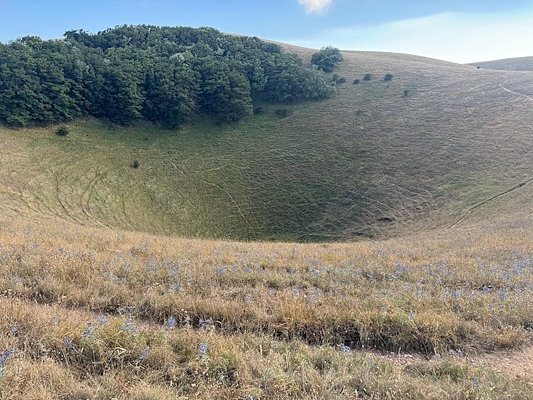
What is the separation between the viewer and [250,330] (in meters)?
4.41

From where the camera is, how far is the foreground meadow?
3.19 metres

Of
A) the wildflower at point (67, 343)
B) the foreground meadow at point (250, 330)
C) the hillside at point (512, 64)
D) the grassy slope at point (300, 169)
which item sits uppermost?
the hillside at point (512, 64)

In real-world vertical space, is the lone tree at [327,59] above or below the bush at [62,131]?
above

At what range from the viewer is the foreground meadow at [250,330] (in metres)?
3.19

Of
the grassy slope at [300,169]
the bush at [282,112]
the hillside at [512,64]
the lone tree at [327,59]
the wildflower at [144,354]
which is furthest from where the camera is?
the hillside at [512,64]

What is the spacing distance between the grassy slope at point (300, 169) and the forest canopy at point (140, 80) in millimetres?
2601

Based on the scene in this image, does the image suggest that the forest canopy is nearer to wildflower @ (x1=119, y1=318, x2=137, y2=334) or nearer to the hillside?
wildflower @ (x1=119, y1=318, x2=137, y2=334)

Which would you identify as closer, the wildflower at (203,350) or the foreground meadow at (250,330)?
the foreground meadow at (250,330)

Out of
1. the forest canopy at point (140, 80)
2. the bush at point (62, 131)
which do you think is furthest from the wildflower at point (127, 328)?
the forest canopy at point (140, 80)

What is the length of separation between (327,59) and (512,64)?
55539 mm

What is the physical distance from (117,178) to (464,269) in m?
32.2

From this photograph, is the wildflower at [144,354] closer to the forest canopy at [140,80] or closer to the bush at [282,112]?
the forest canopy at [140,80]

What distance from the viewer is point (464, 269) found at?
757 cm

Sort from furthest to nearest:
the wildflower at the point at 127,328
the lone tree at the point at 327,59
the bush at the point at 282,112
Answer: the lone tree at the point at 327,59
the bush at the point at 282,112
the wildflower at the point at 127,328
